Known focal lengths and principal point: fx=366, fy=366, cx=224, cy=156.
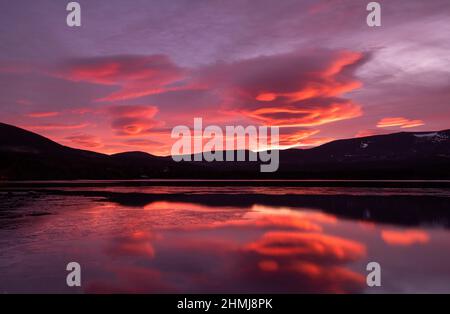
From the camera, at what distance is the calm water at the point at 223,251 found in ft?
36.4

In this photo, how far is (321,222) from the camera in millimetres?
22609

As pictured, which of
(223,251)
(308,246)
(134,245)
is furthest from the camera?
(308,246)

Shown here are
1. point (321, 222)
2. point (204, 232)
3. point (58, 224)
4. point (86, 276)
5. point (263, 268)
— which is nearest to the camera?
point (86, 276)

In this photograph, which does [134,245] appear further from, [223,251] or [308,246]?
[308,246]

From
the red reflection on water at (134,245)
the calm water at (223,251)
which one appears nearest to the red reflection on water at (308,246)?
the calm water at (223,251)

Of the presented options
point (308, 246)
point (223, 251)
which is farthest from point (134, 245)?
point (308, 246)

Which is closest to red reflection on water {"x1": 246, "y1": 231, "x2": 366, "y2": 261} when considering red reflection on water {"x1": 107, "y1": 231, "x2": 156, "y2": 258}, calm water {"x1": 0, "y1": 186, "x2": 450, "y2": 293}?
calm water {"x1": 0, "y1": 186, "x2": 450, "y2": 293}

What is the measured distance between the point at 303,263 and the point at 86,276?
296 inches

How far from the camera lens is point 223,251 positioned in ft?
50.0

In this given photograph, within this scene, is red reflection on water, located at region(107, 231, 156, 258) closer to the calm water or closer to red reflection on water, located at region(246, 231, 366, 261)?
the calm water

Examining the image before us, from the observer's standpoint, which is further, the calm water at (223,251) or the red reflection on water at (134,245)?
the red reflection on water at (134,245)

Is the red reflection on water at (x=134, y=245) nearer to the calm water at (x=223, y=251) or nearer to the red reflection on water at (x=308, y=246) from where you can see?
the calm water at (x=223, y=251)
